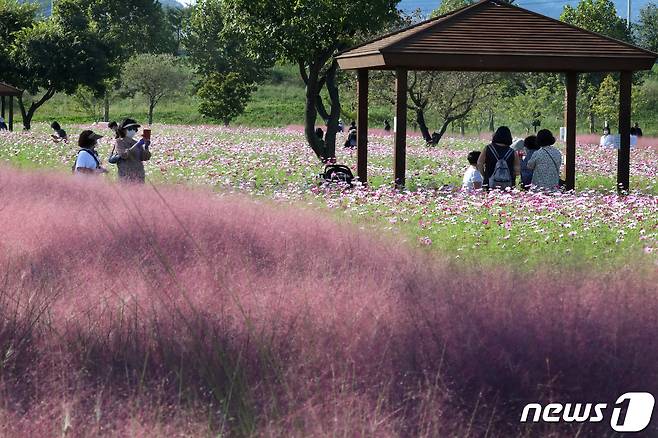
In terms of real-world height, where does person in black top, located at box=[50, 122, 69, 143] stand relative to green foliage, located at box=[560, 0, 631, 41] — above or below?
below

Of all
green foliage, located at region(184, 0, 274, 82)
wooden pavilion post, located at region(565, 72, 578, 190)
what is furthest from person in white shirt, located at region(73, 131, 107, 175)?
green foliage, located at region(184, 0, 274, 82)

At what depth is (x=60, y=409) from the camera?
454 cm

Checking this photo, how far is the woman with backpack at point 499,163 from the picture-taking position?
14320 mm

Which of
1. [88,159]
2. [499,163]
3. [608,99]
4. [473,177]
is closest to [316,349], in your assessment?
[88,159]

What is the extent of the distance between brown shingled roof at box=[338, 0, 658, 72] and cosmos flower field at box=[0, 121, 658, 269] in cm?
200

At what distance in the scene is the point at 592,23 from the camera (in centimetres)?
5366

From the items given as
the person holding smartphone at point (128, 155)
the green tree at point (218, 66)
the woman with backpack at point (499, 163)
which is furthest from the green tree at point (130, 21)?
the woman with backpack at point (499, 163)

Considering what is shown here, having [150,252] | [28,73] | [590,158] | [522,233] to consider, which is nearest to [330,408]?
[150,252]

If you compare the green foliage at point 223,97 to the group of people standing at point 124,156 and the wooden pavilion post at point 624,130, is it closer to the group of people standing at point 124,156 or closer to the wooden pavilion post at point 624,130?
the wooden pavilion post at point 624,130

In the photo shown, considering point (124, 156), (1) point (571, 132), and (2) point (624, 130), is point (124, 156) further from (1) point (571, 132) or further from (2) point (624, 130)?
(2) point (624, 130)

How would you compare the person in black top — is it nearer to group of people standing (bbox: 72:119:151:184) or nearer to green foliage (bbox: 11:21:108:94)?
group of people standing (bbox: 72:119:151:184)

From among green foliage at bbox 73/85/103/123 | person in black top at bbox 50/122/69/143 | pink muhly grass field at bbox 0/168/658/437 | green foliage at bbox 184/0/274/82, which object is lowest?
pink muhly grass field at bbox 0/168/658/437

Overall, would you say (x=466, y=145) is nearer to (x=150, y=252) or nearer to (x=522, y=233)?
(x=522, y=233)

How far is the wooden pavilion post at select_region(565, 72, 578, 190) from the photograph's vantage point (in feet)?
55.8
